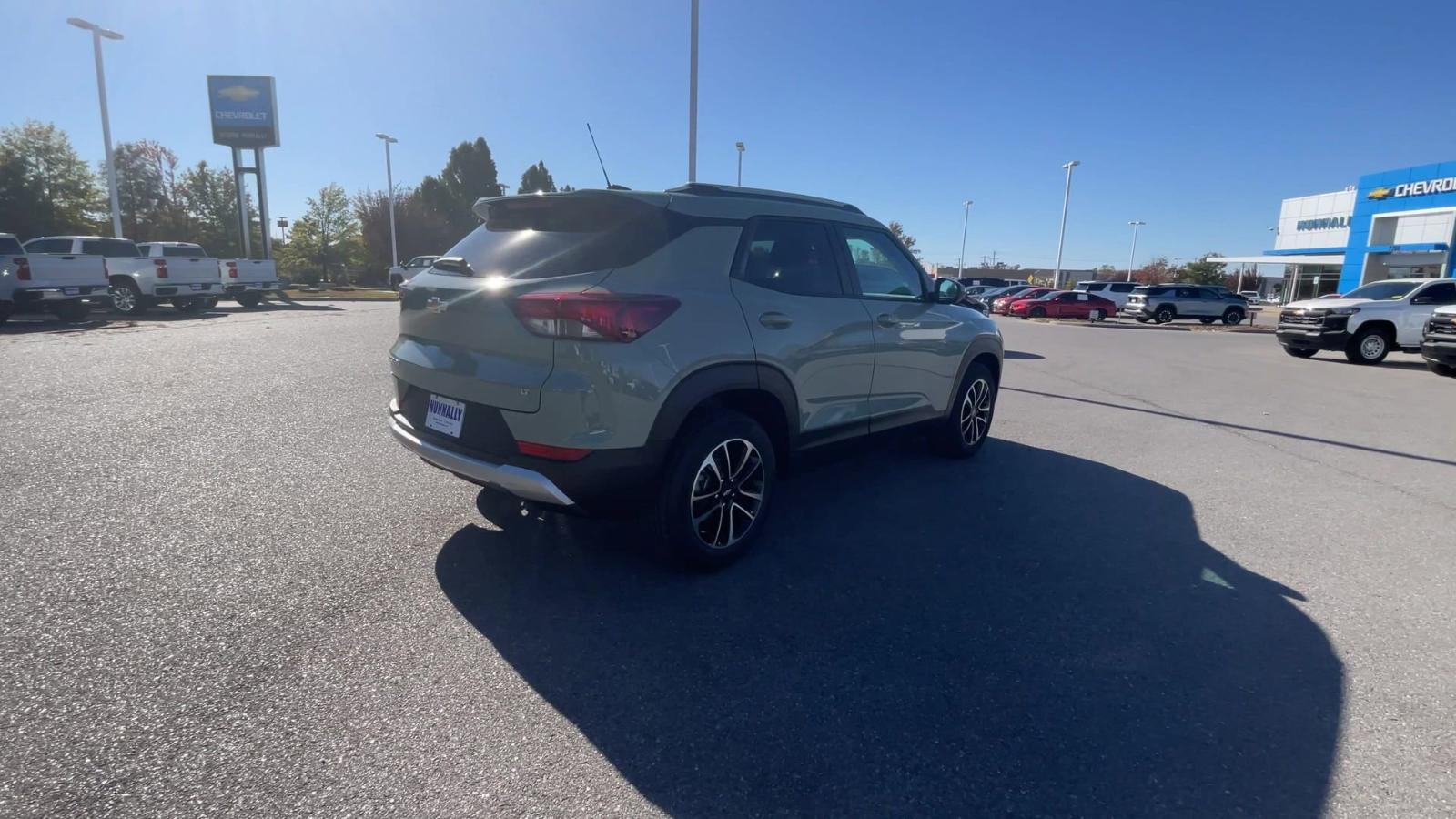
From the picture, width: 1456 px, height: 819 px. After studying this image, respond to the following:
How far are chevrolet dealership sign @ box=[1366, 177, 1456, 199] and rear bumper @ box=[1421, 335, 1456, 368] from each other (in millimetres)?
30895

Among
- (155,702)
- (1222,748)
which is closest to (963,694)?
(1222,748)

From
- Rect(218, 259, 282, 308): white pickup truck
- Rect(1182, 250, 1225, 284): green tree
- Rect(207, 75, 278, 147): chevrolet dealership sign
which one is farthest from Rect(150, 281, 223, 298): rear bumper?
Rect(1182, 250, 1225, 284): green tree

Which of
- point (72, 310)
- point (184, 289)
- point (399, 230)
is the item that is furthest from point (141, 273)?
point (399, 230)

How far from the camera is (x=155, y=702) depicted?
2.49 meters

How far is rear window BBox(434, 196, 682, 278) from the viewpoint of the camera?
3312 millimetres

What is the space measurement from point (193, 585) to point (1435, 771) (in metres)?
4.85

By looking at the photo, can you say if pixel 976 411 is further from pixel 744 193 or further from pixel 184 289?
pixel 184 289

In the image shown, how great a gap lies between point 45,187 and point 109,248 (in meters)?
32.7

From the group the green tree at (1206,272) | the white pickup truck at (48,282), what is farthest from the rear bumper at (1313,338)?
the green tree at (1206,272)

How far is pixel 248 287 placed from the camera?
22203 millimetres

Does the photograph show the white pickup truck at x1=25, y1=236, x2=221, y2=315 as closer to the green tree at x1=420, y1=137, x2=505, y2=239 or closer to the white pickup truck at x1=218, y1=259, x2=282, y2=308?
the white pickup truck at x1=218, y1=259, x2=282, y2=308

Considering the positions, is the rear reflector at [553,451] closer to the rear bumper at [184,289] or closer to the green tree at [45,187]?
the rear bumper at [184,289]

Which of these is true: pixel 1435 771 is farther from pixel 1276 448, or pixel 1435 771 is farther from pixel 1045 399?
pixel 1045 399

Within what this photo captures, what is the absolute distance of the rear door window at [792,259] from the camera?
12.6 ft
